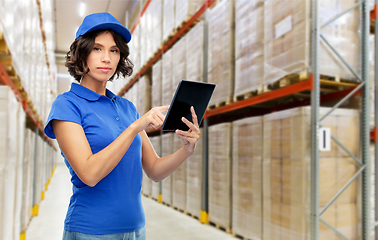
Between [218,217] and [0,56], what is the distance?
Result: 4.01m

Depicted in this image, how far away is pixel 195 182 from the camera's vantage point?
6.39m

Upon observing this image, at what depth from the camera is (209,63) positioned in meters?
6.01

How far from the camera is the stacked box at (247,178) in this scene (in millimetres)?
4504

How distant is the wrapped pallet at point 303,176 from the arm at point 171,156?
2.55 metres

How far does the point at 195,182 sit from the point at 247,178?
182 centimetres

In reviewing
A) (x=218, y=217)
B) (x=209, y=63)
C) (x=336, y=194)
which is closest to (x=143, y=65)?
(x=209, y=63)

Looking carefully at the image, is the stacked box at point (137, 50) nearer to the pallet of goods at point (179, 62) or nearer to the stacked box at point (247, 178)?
the pallet of goods at point (179, 62)

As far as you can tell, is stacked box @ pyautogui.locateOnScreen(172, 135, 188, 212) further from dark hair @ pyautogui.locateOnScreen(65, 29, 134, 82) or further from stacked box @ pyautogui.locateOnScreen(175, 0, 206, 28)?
dark hair @ pyautogui.locateOnScreen(65, 29, 134, 82)

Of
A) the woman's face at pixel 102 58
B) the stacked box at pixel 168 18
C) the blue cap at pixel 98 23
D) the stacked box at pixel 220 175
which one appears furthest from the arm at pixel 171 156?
the stacked box at pixel 168 18

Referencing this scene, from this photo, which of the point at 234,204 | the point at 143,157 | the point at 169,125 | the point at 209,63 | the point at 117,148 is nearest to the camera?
the point at 117,148

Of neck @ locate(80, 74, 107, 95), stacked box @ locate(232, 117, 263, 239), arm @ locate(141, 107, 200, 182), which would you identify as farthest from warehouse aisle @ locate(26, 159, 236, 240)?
neck @ locate(80, 74, 107, 95)

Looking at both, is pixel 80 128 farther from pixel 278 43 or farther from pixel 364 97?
pixel 364 97

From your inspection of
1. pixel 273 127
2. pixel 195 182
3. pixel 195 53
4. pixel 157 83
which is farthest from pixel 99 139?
pixel 157 83

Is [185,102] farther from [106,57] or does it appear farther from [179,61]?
[179,61]
